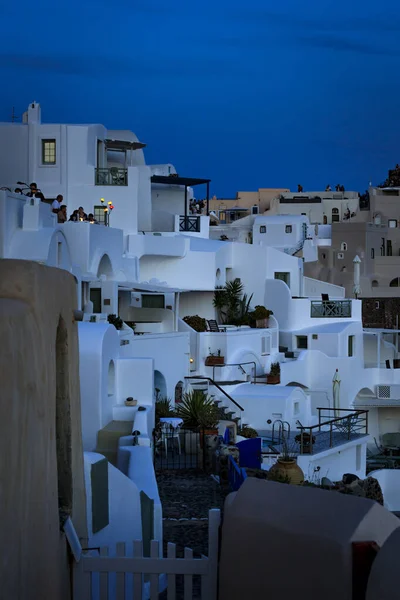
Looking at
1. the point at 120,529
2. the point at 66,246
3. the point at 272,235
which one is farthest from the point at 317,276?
the point at 120,529

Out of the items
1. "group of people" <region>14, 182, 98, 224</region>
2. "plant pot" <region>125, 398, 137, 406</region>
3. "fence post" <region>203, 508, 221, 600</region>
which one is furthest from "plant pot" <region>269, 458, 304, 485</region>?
"group of people" <region>14, 182, 98, 224</region>

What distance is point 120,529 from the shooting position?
11.5 m

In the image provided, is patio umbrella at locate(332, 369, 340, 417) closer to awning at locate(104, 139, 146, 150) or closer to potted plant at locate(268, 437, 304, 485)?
awning at locate(104, 139, 146, 150)

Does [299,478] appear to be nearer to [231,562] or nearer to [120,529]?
[120,529]

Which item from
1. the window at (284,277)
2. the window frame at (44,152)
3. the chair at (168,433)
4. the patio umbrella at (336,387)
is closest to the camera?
the chair at (168,433)

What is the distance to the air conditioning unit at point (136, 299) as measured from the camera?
34250mm

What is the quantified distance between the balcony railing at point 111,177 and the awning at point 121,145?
2.10m

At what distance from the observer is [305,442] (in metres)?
27.1

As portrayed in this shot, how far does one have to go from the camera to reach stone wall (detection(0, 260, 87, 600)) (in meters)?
6.80

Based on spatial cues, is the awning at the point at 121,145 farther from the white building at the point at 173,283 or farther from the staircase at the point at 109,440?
the staircase at the point at 109,440

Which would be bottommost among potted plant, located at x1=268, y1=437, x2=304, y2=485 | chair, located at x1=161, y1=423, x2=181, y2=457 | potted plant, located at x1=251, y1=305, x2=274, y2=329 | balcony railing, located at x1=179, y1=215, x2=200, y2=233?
potted plant, located at x1=268, y1=437, x2=304, y2=485

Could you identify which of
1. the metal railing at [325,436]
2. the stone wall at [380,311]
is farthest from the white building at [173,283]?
the stone wall at [380,311]

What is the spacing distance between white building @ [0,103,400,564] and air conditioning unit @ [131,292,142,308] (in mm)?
134

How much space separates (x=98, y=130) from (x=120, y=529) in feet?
95.0
